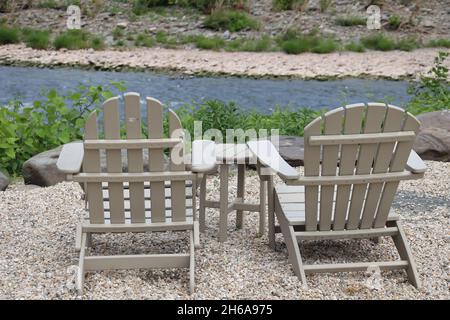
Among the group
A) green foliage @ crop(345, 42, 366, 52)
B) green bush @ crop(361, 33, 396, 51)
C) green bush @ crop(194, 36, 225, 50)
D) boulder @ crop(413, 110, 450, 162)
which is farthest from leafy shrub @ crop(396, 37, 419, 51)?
boulder @ crop(413, 110, 450, 162)

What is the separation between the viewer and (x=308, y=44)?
1488cm

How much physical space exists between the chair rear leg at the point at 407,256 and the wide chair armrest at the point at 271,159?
2.23ft

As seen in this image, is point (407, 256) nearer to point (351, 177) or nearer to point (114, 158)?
point (351, 177)

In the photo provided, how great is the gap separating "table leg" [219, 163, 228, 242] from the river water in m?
5.80

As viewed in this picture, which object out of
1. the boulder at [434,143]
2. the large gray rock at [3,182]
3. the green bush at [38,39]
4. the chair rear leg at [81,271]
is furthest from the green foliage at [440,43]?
the chair rear leg at [81,271]

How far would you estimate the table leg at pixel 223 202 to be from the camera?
12.3 ft

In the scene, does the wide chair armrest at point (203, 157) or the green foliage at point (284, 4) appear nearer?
the wide chair armrest at point (203, 157)

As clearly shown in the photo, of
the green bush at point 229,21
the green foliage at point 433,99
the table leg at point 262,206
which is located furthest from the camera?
the green bush at point 229,21

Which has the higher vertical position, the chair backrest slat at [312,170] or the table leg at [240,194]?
the chair backrest slat at [312,170]

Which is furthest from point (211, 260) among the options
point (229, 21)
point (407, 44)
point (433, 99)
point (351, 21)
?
point (351, 21)

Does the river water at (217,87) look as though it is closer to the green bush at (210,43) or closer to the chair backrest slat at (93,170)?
the green bush at (210,43)

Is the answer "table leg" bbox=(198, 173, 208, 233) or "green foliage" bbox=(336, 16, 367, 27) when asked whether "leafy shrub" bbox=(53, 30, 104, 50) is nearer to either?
"green foliage" bbox=(336, 16, 367, 27)

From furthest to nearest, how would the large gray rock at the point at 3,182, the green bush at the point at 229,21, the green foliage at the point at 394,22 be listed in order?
the green foliage at the point at 394,22 < the green bush at the point at 229,21 < the large gray rock at the point at 3,182
